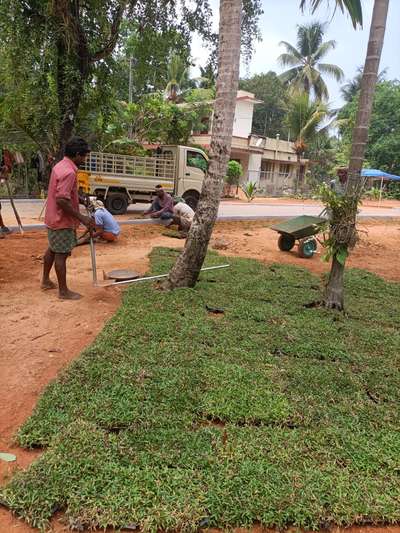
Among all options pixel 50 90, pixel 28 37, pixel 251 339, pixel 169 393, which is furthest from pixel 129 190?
pixel 169 393

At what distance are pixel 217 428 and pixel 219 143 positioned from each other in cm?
326

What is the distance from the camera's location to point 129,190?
13.5 meters

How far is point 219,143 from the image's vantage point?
→ 4949mm

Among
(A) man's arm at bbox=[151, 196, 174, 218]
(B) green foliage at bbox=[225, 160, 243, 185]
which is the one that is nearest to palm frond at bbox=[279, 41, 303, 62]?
(B) green foliage at bbox=[225, 160, 243, 185]

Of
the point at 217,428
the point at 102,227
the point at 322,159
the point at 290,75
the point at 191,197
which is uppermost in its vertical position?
the point at 290,75

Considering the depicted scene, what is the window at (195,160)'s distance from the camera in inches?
567

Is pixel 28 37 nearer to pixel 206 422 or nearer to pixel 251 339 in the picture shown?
pixel 251 339

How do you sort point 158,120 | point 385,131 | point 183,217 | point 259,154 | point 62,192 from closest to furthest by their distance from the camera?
point 62,192
point 183,217
point 158,120
point 259,154
point 385,131

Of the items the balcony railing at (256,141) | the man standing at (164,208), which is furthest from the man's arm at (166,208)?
the balcony railing at (256,141)

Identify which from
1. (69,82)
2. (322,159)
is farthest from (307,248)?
(322,159)

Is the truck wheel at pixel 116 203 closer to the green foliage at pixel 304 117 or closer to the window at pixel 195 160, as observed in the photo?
the window at pixel 195 160

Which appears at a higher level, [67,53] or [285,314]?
[67,53]

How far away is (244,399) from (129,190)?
11169mm

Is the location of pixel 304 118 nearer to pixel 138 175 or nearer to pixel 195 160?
pixel 195 160
